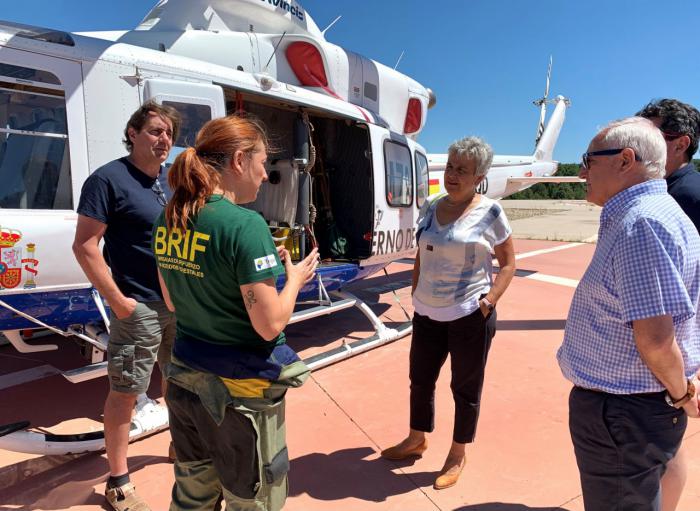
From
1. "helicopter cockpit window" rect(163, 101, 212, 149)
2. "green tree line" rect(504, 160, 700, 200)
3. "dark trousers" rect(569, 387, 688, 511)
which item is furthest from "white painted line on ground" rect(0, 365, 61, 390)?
"green tree line" rect(504, 160, 700, 200)

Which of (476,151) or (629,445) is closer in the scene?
(629,445)

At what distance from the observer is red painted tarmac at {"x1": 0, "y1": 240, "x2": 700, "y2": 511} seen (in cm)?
246

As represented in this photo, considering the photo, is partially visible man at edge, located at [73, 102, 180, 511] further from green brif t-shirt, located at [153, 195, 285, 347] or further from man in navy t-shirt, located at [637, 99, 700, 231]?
man in navy t-shirt, located at [637, 99, 700, 231]

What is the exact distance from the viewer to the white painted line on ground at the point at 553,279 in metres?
7.74

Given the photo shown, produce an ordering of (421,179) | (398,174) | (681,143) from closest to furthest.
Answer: (681,143), (398,174), (421,179)

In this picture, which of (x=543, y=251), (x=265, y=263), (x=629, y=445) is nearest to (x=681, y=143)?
(x=629, y=445)

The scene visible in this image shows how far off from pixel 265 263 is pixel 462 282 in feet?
4.67

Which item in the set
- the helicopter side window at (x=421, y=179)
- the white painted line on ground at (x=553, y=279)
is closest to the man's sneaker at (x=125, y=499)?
the helicopter side window at (x=421, y=179)

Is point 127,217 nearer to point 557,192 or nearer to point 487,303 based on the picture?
point 487,303

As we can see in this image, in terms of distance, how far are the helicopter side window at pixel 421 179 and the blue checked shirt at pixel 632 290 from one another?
4450 mm

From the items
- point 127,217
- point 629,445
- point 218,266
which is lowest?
point 629,445

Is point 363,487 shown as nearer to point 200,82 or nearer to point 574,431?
point 574,431

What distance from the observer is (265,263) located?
1320mm

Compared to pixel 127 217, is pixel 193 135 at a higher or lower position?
higher
